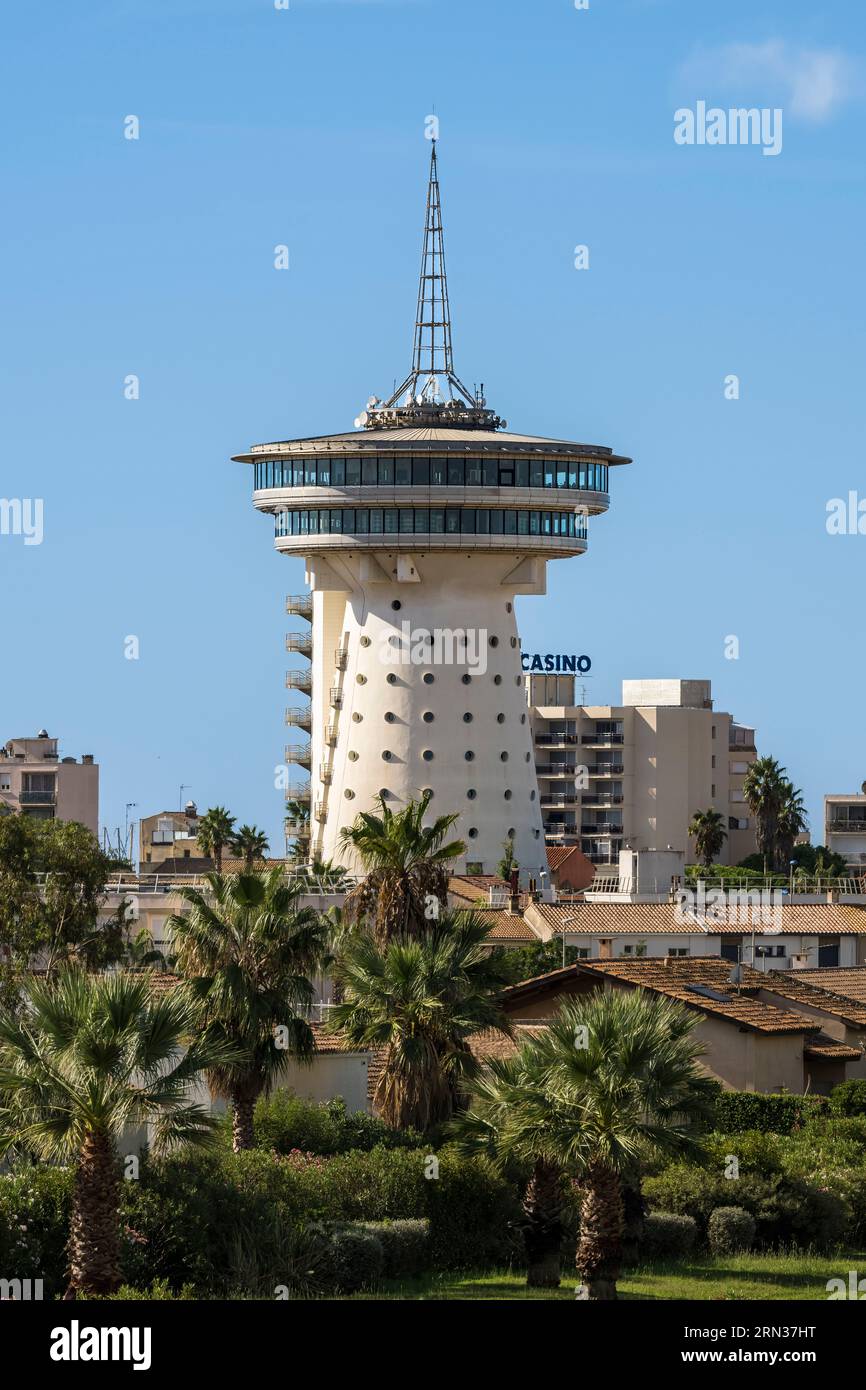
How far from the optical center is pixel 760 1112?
6194cm

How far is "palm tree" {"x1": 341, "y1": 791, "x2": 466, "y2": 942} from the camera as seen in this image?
60688 millimetres

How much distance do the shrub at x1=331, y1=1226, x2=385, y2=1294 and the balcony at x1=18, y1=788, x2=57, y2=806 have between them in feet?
500

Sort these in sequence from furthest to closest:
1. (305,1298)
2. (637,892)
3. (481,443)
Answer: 1. (481,443)
2. (637,892)
3. (305,1298)

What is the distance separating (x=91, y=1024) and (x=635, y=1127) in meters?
9.01

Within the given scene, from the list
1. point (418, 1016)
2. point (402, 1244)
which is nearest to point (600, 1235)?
point (402, 1244)

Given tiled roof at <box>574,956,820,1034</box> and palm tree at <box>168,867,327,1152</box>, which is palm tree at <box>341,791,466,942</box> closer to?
palm tree at <box>168,867,327,1152</box>

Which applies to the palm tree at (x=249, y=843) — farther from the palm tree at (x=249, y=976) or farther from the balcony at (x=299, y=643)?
the palm tree at (x=249, y=976)

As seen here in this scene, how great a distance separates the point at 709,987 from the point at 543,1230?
2091 cm

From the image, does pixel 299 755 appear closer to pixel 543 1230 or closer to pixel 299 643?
pixel 299 643

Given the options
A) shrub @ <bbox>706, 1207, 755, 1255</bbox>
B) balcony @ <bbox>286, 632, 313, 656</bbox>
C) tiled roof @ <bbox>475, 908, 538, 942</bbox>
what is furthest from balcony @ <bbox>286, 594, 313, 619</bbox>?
shrub @ <bbox>706, 1207, 755, 1255</bbox>
